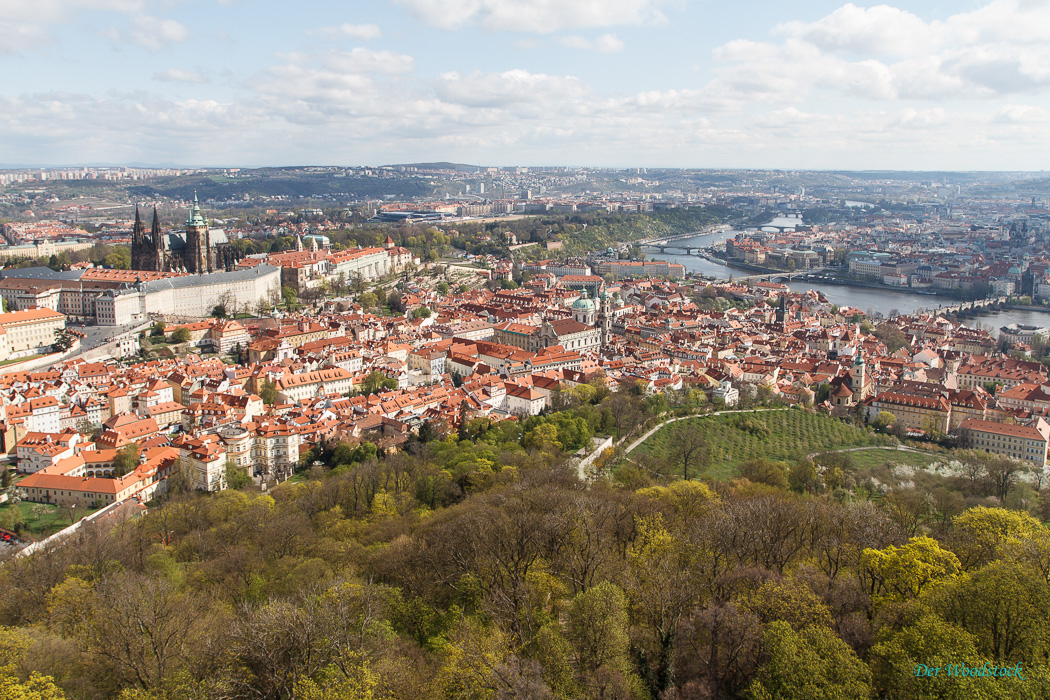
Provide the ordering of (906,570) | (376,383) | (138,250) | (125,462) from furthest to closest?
(138,250)
(376,383)
(125,462)
(906,570)

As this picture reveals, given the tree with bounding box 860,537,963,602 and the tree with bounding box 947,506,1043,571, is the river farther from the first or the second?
the tree with bounding box 860,537,963,602

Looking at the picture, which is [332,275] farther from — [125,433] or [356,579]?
[356,579]

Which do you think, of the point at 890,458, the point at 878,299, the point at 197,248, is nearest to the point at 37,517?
the point at 890,458

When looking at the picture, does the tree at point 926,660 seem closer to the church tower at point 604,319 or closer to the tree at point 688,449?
the tree at point 688,449

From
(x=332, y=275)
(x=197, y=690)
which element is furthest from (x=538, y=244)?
(x=197, y=690)

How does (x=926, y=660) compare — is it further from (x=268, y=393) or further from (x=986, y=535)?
(x=268, y=393)
